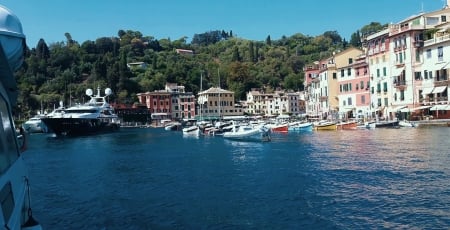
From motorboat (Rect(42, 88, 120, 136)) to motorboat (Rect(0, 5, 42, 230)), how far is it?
7313 cm

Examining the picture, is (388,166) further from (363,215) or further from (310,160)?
(363,215)

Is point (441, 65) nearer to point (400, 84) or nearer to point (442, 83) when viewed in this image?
point (442, 83)

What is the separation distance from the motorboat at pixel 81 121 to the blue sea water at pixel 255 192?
149 feet

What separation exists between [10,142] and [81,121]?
257ft

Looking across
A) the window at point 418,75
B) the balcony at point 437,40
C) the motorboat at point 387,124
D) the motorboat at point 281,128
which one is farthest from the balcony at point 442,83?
the motorboat at point 281,128

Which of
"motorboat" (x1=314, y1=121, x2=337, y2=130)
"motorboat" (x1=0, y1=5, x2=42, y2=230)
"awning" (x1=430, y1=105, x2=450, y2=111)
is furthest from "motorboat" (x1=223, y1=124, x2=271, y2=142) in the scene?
"motorboat" (x1=0, y1=5, x2=42, y2=230)

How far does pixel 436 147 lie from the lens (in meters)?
36.7

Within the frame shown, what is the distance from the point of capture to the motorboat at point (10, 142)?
276 inches

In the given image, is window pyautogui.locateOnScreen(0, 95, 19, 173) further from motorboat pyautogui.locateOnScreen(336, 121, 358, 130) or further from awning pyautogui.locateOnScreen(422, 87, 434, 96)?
awning pyautogui.locateOnScreen(422, 87, 434, 96)

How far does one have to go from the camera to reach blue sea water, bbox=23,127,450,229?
16.3 meters

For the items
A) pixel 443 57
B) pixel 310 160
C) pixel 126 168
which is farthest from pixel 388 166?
pixel 443 57

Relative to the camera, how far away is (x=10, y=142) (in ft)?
27.3

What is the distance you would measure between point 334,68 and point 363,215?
76.7 metres

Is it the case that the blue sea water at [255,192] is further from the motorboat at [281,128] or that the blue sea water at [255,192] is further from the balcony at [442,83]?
the motorboat at [281,128]
